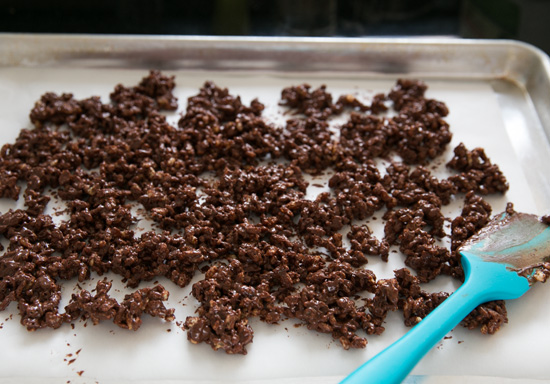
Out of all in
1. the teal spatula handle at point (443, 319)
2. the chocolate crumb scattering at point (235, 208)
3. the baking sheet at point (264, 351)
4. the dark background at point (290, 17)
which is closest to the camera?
the teal spatula handle at point (443, 319)

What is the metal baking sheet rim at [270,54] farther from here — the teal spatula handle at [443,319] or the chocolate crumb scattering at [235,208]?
the teal spatula handle at [443,319]

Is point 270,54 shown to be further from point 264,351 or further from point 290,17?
point 264,351

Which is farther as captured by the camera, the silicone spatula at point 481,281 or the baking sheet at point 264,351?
the baking sheet at point 264,351

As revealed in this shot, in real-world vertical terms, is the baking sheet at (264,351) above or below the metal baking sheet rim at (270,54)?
below

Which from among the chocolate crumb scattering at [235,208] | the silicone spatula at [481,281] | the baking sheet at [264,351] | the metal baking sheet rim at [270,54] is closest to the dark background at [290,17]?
the metal baking sheet rim at [270,54]

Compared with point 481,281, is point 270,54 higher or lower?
higher

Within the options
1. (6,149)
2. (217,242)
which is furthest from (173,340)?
(6,149)

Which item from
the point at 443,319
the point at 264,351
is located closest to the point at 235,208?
the point at 264,351
